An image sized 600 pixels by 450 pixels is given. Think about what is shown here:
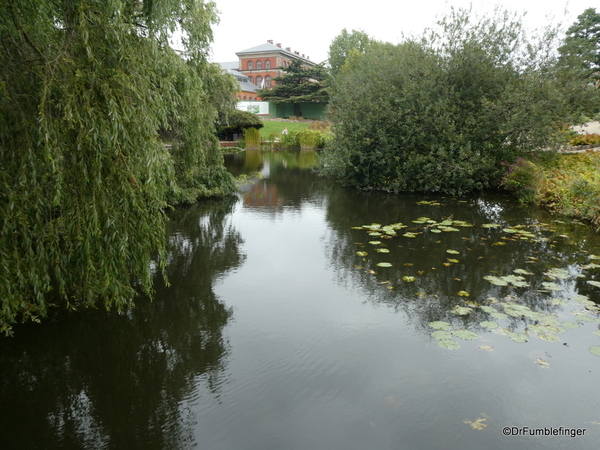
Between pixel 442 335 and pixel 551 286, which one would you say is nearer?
pixel 442 335

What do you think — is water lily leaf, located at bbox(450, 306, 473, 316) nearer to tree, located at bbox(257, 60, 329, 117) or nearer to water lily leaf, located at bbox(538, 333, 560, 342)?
water lily leaf, located at bbox(538, 333, 560, 342)

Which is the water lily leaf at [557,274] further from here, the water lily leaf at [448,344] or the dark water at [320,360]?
the water lily leaf at [448,344]

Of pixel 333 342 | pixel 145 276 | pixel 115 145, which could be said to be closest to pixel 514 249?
pixel 333 342

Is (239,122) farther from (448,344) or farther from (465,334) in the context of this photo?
(448,344)

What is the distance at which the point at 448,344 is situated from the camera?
4.68 meters

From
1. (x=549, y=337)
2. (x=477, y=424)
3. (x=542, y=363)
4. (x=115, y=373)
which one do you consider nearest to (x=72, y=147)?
(x=115, y=373)

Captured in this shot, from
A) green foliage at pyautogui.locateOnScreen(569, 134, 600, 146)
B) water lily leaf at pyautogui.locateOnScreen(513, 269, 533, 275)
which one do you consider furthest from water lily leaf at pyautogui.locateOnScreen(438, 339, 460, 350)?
green foliage at pyautogui.locateOnScreen(569, 134, 600, 146)

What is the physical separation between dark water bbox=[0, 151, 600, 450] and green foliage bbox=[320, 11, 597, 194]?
21.6 ft

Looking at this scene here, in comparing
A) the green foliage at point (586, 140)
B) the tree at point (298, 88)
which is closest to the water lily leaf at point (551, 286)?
the green foliage at point (586, 140)

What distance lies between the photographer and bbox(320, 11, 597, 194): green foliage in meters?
13.4

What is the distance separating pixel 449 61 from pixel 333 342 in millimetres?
12399

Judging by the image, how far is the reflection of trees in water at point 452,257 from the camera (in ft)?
19.0

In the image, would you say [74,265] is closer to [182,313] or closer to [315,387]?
[182,313]

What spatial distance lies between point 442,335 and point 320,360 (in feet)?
4.87
